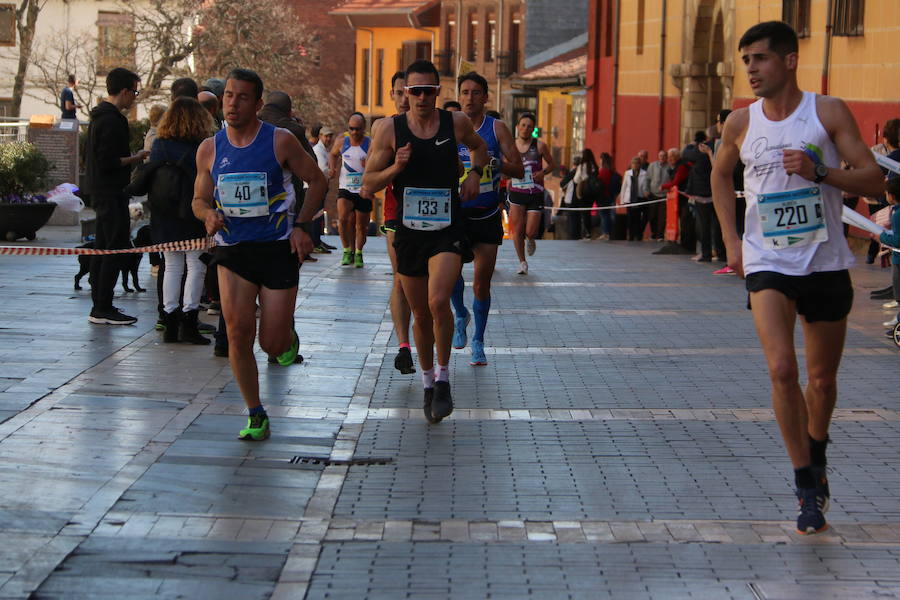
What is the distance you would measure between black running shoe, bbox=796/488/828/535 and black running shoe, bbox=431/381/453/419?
2.53m

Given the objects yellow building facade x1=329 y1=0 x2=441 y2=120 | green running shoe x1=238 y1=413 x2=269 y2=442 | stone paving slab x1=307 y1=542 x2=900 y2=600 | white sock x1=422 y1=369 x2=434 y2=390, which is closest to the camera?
stone paving slab x1=307 y1=542 x2=900 y2=600

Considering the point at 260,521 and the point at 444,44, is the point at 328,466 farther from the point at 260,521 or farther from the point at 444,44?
the point at 444,44

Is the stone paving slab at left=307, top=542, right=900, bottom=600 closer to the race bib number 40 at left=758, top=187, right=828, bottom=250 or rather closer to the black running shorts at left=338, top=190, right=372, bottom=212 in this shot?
the race bib number 40 at left=758, top=187, right=828, bottom=250

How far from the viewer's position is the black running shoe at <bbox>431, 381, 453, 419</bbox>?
8.08 metres

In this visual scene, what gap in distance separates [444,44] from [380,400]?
182ft

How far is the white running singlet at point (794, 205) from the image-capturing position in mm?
6004

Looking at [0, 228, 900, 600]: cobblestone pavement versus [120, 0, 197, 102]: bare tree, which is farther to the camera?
[120, 0, 197, 102]: bare tree

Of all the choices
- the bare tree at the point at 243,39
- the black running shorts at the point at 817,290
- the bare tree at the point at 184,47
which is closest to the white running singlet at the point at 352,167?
the black running shorts at the point at 817,290

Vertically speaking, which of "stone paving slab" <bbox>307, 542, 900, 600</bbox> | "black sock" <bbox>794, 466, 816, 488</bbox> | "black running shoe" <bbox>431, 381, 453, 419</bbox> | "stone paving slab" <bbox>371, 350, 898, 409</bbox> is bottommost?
"stone paving slab" <bbox>371, 350, 898, 409</bbox>

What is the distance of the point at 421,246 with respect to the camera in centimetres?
830

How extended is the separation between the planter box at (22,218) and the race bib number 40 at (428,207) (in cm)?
1303

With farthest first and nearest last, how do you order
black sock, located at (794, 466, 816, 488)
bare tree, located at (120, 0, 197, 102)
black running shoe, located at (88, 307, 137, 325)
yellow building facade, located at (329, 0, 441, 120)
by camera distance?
yellow building facade, located at (329, 0, 441, 120) < bare tree, located at (120, 0, 197, 102) < black running shoe, located at (88, 307, 137, 325) < black sock, located at (794, 466, 816, 488)

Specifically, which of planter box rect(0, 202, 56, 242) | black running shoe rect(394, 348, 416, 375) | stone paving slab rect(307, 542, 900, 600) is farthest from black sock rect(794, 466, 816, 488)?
planter box rect(0, 202, 56, 242)

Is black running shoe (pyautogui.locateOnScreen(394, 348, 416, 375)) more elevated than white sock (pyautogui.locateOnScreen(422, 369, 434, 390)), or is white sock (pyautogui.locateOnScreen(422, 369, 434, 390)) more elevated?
white sock (pyautogui.locateOnScreen(422, 369, 434, 390))
